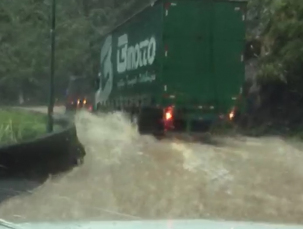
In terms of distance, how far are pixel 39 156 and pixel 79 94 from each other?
20815mm

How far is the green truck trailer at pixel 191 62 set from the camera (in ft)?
69.1

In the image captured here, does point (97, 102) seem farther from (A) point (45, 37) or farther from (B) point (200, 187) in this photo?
(B) point (200, 187)

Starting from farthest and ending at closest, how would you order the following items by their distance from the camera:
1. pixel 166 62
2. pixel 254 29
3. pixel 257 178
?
pixel 254 29
pixel 166 62
pixel 257 178

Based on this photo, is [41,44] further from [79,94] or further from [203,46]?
[203,46]

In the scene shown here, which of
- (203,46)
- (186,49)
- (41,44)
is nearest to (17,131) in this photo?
(186,49)

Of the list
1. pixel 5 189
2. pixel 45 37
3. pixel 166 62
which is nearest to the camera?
pixel 5 189

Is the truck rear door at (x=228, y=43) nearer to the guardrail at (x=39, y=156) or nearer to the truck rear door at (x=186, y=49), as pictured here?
the truck rear door at (x=186, y=49)

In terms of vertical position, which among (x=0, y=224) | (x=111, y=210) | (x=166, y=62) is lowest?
(x=111, y=210)

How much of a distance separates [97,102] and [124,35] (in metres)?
5.44

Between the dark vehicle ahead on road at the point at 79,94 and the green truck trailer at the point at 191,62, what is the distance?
7.50 m

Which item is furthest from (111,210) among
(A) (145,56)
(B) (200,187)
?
(A) (145,56)

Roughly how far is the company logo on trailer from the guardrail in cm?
1010

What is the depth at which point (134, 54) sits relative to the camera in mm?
24812

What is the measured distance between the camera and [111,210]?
1051 centimetres
